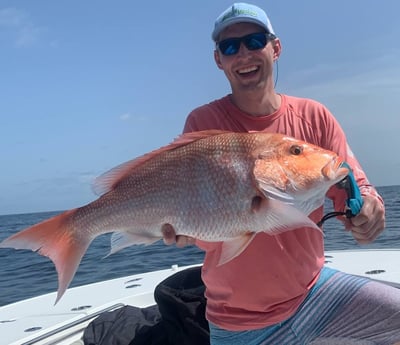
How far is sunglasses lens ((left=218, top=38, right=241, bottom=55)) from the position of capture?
260cm

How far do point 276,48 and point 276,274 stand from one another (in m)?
1.23

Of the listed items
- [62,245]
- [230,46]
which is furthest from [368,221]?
[62,245]

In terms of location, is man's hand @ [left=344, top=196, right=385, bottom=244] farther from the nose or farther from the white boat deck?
the white boat deck

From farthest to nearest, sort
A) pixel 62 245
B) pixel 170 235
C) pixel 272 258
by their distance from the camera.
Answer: pixel 272 258, pixel 62 245, pixel 170 235

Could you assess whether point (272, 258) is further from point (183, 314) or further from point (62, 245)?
point (183, 314)

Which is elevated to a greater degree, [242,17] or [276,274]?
[242,17]

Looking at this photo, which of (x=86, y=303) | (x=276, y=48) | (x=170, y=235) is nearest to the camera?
(x=170, y=235)

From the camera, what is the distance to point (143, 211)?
2.23 metres

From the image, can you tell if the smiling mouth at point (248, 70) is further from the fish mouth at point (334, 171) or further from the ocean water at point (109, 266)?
the ocean water at point (109, 266)

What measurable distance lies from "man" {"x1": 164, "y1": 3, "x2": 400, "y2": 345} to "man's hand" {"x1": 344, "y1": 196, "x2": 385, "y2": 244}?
206 millimetres

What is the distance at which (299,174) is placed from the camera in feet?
6.68

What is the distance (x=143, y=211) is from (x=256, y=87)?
93 centimetres

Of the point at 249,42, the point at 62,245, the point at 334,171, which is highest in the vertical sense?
the point at 249,42

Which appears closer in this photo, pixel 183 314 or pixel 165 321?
pixel 183 314
